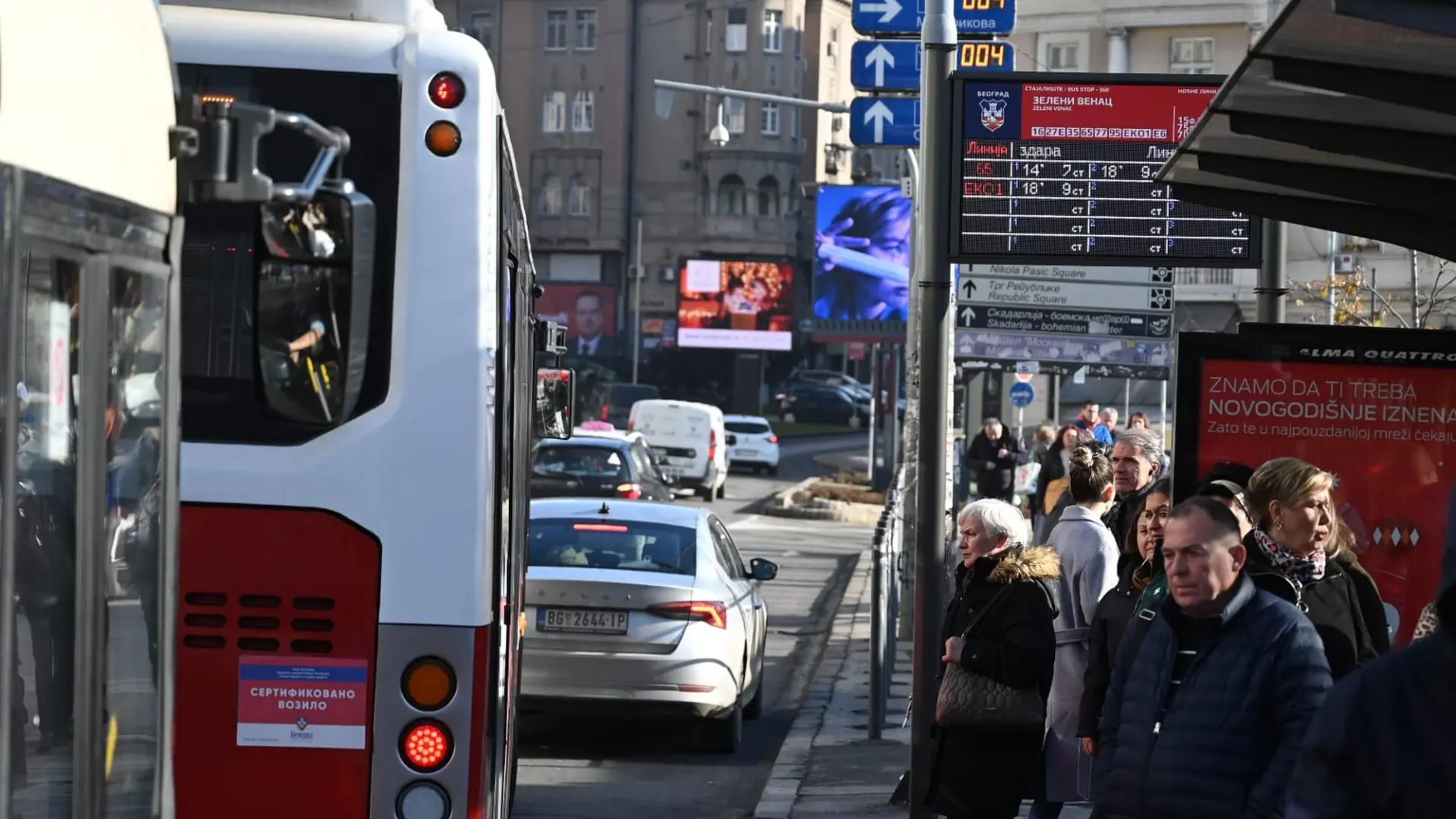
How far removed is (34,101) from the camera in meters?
3.27

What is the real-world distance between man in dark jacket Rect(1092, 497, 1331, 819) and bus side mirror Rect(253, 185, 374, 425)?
2072 millimetres

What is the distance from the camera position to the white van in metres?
43.2

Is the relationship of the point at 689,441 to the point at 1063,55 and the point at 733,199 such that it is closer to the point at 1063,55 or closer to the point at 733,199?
the point at 1063,55

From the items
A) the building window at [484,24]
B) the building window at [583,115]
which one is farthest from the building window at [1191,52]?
the building window at [484,24]

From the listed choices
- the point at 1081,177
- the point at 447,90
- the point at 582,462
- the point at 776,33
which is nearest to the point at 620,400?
the point at 776,33

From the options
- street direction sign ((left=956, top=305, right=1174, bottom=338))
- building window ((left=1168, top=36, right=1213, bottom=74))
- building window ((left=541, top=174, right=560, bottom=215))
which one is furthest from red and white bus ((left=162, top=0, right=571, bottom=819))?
building window ((left=541, top=174, right=560, bottom=215))

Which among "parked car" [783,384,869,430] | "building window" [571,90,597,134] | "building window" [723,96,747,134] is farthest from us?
"building window" [571,90,597,134]

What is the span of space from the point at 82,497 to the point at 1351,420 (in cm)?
485

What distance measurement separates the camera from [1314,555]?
18.3 ft

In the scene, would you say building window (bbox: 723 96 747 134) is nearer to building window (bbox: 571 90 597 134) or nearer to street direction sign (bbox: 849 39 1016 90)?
building window (bbox: 571 90 597 134)

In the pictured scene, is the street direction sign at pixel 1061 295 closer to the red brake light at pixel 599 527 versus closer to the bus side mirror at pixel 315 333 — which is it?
the red brake light at pixel 599 527

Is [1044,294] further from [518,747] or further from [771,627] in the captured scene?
[518,747]

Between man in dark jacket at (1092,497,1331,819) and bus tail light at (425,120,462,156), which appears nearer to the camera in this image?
man in dark jacket at (1092,497,1331,819)

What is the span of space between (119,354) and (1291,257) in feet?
137
